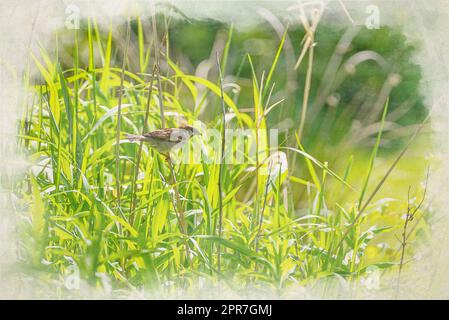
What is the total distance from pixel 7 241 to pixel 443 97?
60 centimetres

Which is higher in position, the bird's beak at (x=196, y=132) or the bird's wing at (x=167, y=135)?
the bird's wing at (x=167, y=135)

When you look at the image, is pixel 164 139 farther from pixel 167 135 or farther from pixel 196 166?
pixel 196 166

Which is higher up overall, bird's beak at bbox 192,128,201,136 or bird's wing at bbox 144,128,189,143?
bird's wing at bbox 144,128,189,143

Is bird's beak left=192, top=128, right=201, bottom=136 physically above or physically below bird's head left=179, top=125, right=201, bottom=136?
below

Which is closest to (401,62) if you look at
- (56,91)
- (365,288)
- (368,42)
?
(368,42)

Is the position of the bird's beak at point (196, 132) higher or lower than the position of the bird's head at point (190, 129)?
lower

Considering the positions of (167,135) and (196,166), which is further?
(196,166)

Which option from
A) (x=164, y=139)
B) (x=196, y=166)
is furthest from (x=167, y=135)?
(x=196, y=166)

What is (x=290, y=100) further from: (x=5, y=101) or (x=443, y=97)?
(x=5, y=101)

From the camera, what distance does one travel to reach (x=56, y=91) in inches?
37.9

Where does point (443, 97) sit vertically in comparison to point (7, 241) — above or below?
above
